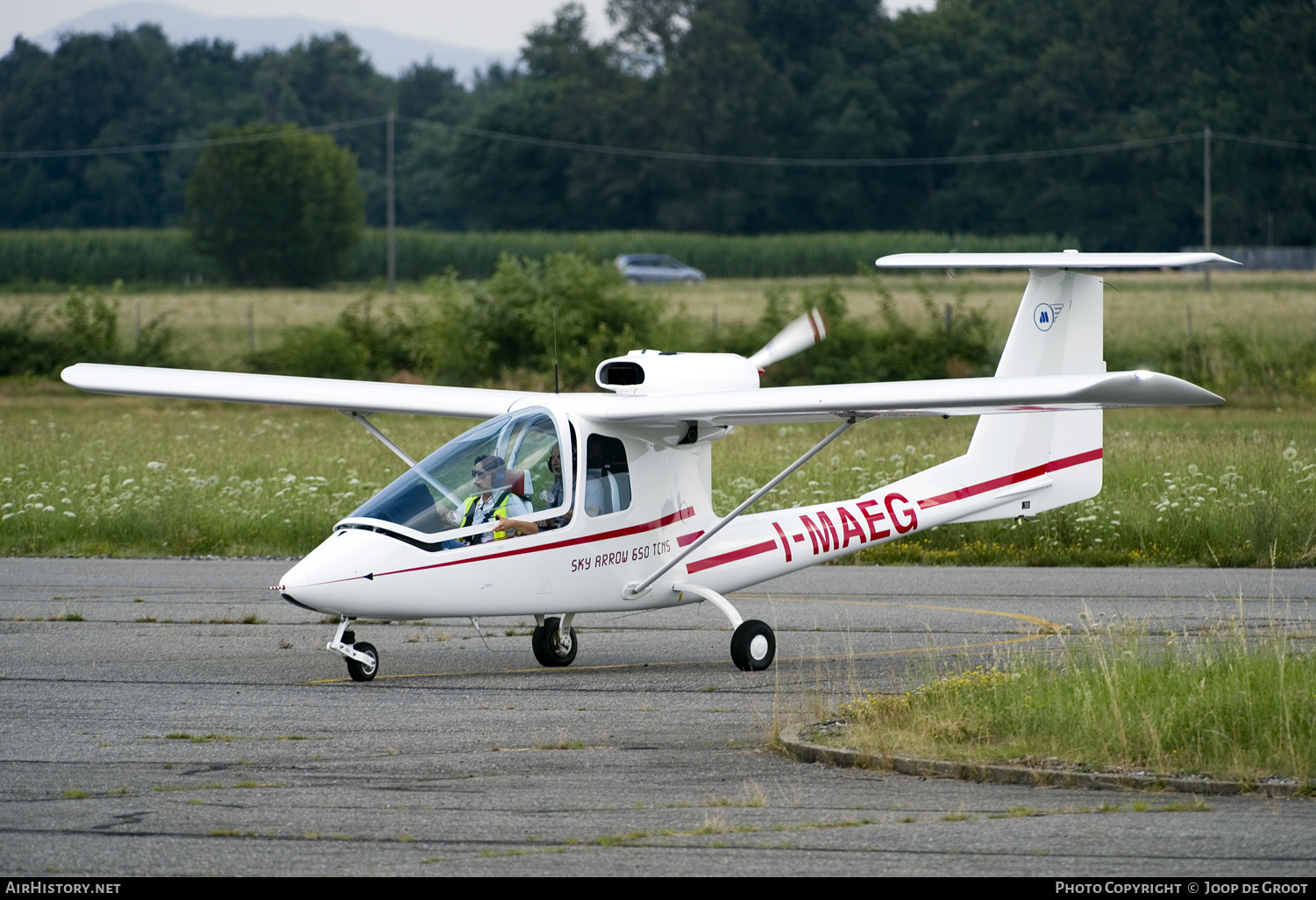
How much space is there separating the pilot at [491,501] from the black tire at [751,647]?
186 centimetres

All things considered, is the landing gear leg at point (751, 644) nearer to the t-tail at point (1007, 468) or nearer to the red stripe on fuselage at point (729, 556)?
the red stripe on fuselage at point (729, 556)

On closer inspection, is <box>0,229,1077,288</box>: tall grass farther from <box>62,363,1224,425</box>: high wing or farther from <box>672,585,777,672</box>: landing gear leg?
<box>672,585,777,672</box>: landing gear leg

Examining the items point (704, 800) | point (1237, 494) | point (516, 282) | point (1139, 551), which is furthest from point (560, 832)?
point (516, 282)

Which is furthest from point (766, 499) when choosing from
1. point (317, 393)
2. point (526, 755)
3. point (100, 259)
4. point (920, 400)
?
point (100, 259)

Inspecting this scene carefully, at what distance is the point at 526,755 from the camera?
8.77m

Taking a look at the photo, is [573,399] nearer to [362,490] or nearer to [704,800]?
[704,800]

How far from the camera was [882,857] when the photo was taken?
6.55 metres

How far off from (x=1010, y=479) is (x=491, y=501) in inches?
188

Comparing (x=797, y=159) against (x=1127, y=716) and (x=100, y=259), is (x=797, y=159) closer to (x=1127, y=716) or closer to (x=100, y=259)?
(x=100, y=259)

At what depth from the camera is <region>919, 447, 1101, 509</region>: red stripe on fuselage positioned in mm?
Answer: 13062

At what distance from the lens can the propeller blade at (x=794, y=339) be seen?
12.7 metres

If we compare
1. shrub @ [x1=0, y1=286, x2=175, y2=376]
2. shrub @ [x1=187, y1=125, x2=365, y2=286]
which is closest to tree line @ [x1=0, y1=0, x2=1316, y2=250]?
shrub @ [x1=187, y1=125, x2=365, y2=286]

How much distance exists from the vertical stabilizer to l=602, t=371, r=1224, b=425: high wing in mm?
2167

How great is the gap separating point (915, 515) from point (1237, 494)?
7.53 metres
